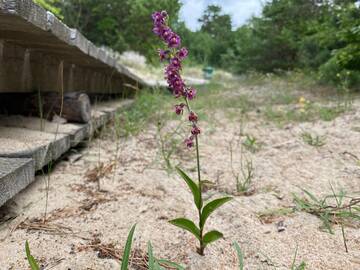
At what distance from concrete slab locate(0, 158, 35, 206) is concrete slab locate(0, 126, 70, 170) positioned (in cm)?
10

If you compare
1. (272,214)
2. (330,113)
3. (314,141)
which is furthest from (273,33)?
(272,214)

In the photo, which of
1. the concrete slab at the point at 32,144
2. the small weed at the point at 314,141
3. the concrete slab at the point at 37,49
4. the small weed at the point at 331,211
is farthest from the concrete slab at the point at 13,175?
the small weed at the point at 314,141

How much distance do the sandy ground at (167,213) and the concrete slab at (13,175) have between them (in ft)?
0.55

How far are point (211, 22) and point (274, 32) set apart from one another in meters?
22.0

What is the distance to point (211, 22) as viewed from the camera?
107ft

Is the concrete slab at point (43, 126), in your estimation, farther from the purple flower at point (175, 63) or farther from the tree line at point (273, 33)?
the purple flower at point (175, 63)

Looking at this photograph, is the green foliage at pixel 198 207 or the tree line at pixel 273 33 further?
the tree line at pixel 273 33

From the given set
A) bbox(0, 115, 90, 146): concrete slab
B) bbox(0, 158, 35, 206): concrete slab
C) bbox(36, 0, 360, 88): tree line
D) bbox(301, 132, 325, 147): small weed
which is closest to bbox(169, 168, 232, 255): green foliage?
bbox(0, 158, 35, 206): concrete slab

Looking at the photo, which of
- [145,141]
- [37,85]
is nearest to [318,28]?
[145,141]

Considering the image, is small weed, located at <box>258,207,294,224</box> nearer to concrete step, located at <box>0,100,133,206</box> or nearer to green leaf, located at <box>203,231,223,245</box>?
green leaf, located at <box>203,231,223,245</box>

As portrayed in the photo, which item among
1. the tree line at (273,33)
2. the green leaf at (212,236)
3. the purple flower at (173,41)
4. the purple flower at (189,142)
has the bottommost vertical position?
the green leaf at (212,236)

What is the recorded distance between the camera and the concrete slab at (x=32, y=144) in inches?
71.1

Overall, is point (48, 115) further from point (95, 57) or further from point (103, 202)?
point (103, 202)

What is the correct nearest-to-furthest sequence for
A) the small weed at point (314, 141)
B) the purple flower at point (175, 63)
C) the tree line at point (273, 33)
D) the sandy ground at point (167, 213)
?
1. the purple flower at point (175, 63)
2. the sandy ground at point (167, 213)
3. the small weed at point (314, 141)
4. the tree line at point (273, 33)
